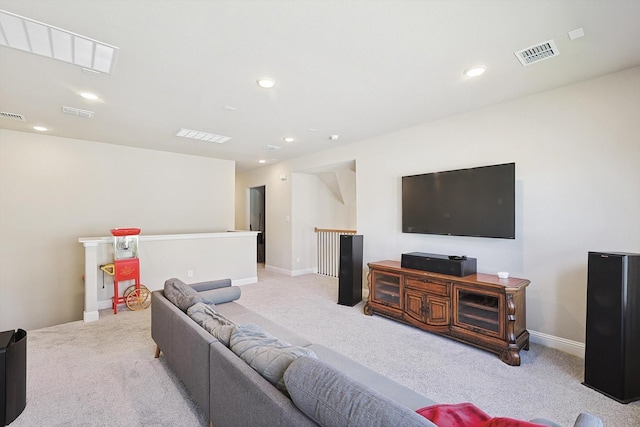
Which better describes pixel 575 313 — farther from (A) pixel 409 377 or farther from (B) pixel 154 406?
(B) pixel 154 406

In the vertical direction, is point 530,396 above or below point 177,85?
below

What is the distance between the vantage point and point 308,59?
8.16 feet

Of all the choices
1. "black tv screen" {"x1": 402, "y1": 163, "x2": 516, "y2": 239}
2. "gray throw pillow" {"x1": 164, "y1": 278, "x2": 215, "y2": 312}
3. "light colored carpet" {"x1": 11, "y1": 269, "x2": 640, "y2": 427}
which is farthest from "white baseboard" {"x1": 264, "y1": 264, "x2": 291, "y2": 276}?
"gray throw pillow" {"x1": 164, "y1": 278, "x2": 215, "y2": 312}

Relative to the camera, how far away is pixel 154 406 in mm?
2158

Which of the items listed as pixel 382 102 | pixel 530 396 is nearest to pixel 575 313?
pixel 530 396

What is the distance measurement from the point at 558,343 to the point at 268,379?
Result: 3.27 meters

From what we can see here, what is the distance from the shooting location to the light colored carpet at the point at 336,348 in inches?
82.3

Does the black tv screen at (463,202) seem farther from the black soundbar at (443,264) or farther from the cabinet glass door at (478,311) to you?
the cabinet glass door at (478,311)

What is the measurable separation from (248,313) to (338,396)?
208 centimetres

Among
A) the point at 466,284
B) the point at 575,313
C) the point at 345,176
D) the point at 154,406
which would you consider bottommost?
the point at 154,406

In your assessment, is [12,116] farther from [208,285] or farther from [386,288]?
[386,288]

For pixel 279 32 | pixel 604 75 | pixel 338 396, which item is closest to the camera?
pixel 338 396

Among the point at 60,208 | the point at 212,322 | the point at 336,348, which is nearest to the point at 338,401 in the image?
the point at 212,322

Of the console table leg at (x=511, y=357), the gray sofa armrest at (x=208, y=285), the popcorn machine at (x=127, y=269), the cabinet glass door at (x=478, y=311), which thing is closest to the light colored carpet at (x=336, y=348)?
the console table leg at (x=511, y=357)
